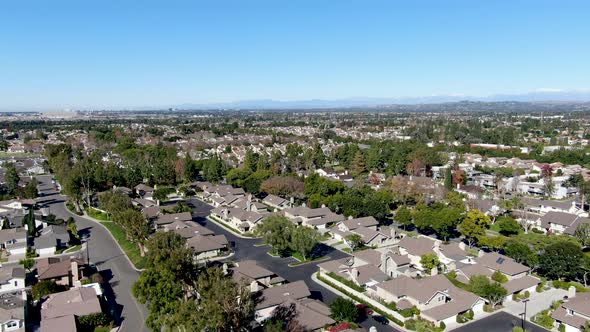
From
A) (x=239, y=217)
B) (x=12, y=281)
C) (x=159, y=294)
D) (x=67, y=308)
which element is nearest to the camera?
(x=159, y=294)

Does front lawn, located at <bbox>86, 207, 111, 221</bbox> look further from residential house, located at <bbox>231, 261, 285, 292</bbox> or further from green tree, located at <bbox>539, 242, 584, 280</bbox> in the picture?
green tree, located at <bbox>539, 242, 584, 280</bbox>

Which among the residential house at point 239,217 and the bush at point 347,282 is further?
the residential house at point 239,217

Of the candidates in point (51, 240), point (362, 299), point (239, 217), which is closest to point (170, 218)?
point (239, 217)

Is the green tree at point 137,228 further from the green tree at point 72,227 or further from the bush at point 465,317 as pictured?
the bush at point 465,317

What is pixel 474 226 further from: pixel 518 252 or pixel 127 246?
pixel 127 246

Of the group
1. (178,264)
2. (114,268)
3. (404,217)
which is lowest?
(114,268)

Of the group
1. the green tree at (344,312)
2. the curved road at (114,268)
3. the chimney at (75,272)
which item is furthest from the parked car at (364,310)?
the chimney at (75,272)
